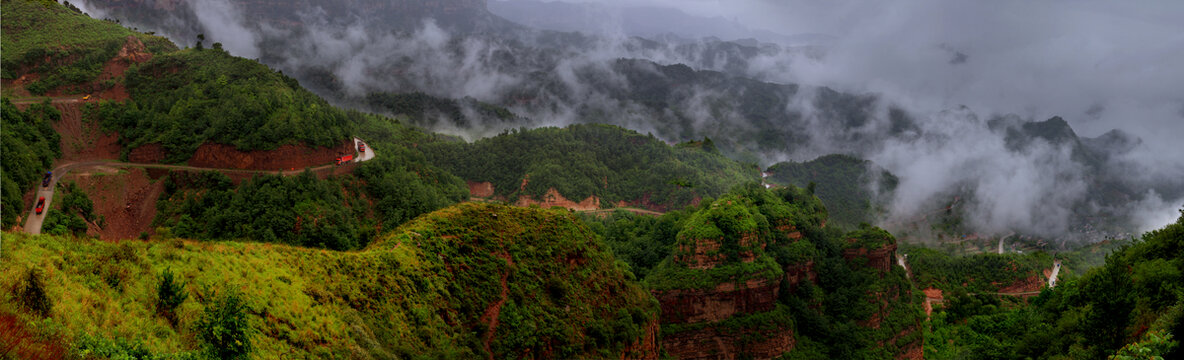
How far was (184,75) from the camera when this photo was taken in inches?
2092

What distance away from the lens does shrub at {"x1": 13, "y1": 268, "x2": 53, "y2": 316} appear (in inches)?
386

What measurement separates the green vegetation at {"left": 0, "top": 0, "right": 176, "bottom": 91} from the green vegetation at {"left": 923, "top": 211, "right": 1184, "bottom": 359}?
232ft

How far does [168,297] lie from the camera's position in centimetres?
1268

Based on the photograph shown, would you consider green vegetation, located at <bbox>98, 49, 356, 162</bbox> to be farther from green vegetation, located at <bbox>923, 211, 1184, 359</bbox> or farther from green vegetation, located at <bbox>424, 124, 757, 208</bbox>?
green vegetation, located at <bbox>923, 211, 1184, 359</bbox>

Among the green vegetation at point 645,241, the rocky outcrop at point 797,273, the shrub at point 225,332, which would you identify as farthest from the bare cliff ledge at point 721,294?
the shrub at point 225,332

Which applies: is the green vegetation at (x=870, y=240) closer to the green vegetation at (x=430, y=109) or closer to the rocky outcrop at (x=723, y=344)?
the rocky outcrop at (x=723, y=344)

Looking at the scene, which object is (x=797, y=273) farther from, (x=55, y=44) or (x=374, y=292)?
(x=55, y=44)

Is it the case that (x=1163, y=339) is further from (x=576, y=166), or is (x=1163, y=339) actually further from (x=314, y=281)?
(x=576, y=166)

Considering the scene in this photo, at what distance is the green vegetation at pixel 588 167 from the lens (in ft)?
347

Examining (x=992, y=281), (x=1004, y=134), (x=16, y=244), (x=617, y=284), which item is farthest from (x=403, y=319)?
(x=1004, y=134)

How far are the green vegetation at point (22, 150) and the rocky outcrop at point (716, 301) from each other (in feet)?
140

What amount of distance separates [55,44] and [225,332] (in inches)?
2324

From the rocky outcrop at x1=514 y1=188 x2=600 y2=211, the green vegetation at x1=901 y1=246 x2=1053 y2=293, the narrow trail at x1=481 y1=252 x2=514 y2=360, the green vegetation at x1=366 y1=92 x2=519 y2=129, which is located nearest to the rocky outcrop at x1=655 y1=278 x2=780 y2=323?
the narrow trail at x1=481 y1=252 x2=514 y2=360

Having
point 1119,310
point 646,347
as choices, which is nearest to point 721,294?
point 646,347
